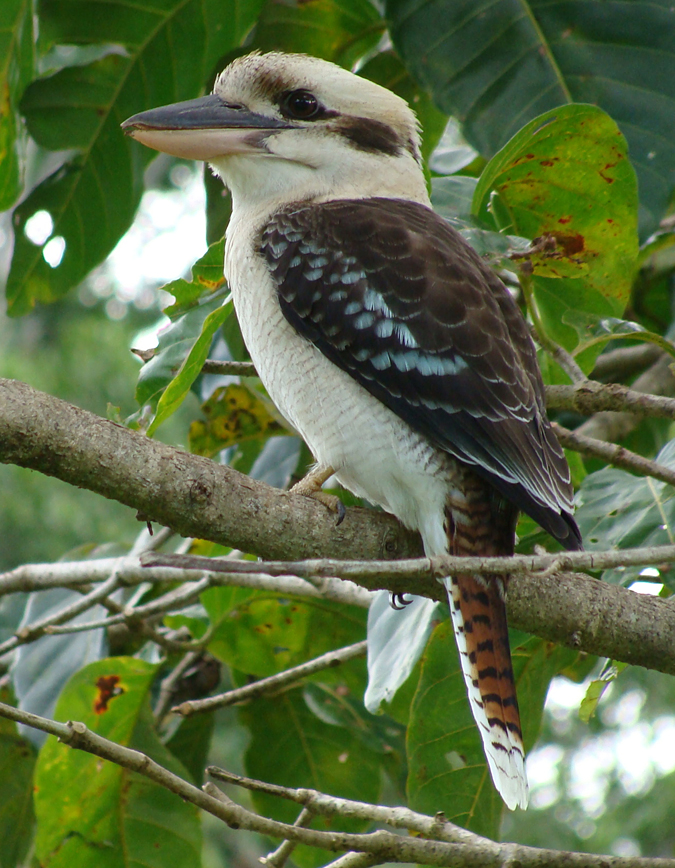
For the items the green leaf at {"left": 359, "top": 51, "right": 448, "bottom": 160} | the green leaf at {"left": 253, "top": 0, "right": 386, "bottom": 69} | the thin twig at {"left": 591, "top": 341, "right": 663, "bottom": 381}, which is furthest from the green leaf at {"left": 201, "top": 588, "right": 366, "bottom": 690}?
the green leaf at {"left": 253, "top": 0, "right": 386, "bottom": 69}

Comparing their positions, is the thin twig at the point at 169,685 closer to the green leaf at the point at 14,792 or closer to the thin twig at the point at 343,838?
the green leaf at the point at 14,792

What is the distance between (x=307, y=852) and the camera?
7.93 ft

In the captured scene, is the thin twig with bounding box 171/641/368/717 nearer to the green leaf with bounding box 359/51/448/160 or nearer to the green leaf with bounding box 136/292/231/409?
the green leaf with bounding box 136/292/231/409

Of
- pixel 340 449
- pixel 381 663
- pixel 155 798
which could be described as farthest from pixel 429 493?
pixel 155 798

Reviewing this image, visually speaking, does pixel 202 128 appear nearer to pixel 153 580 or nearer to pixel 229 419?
pixel 229 419

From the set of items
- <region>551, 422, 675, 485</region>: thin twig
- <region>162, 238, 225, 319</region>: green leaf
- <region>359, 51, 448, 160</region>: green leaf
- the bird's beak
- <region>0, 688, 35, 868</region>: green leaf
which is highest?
the bird's beak

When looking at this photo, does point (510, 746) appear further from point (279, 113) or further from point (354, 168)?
point (279, 113)

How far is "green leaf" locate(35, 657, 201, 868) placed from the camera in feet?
6.99

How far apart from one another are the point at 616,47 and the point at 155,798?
211 cm

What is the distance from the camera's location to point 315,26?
270 cm

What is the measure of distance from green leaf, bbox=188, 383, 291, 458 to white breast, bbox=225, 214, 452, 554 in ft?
1.60

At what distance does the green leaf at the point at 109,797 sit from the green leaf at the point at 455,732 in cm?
60

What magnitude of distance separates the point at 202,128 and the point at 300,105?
0.88ft

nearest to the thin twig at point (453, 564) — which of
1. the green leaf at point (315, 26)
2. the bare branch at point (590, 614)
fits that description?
the bare branch at point (590, 614)
